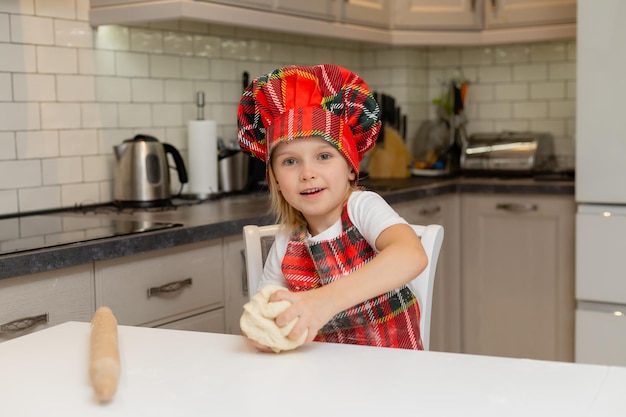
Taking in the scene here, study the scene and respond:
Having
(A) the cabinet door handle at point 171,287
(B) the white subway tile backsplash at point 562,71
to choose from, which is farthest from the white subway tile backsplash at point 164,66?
(B) the white subway tile backsplash at point 562,71

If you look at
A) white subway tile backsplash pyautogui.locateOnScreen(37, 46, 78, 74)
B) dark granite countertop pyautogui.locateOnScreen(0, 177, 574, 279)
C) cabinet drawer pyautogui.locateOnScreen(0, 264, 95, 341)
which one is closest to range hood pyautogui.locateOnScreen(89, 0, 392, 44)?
white subway tile backsplash pyautogui.locateOnScreen(37, 46, 78, 74)

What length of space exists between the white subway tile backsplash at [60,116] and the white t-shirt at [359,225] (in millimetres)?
1294

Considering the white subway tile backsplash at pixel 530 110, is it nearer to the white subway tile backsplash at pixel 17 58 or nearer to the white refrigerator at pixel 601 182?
the white refrigerator at pixel 601 182

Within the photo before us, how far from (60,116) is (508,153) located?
1.94m

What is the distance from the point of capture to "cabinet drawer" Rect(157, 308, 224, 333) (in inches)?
89.5

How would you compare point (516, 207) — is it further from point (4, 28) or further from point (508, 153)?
point (4, 28)

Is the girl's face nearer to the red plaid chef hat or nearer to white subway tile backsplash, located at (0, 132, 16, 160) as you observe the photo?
the red plaid chef hat

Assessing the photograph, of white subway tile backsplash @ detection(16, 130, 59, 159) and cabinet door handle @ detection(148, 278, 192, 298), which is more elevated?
white subway tile backsplash @ detection(16, 130, 59, 159)

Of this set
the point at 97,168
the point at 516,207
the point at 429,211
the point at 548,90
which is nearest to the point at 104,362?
the point at 97,168

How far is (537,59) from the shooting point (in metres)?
3.93

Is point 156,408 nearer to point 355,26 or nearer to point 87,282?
point 87,282

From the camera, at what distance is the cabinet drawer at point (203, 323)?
2273 mm

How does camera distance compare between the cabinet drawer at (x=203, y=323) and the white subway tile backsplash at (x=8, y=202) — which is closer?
the cabinet drawer at (x=203, y=323)

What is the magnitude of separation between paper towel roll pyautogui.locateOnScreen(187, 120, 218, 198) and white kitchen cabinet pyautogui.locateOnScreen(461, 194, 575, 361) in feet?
3.69
